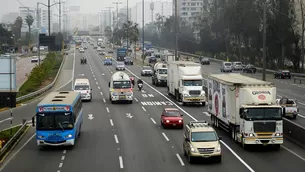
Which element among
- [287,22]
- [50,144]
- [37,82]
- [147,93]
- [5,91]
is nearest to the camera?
[50,144]

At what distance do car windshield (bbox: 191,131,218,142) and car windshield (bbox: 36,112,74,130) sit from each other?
282 inches

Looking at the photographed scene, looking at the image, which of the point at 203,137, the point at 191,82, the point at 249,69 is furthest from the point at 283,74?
the point at 203,137

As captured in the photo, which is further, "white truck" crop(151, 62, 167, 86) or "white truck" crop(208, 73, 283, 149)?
"white truck" crop(151, 62, 167, 86)

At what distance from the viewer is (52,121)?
2947 centimetres

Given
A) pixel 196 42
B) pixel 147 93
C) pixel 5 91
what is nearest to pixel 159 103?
pixel 147 93

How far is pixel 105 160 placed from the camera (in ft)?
89.8

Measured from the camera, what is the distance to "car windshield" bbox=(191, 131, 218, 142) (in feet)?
85.4

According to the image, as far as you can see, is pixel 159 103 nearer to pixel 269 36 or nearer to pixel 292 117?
pixel 292 117

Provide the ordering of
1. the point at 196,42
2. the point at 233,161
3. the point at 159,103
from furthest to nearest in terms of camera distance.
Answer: the point at 196,42 → the point at 159,103 → the point at 233,161

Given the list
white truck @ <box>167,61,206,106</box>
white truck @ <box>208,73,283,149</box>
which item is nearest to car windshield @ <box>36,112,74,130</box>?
white truck @ <box>208,73,283,149</box>

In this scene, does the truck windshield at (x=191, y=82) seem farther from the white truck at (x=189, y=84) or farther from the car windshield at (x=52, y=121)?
the car windshield at (x=52, y=121)

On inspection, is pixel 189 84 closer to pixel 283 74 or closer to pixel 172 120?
pixel 172 120

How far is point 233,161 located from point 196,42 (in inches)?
5440

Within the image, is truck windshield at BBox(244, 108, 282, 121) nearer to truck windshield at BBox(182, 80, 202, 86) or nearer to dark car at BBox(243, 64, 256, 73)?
truck windshield at BBox(182, 80, 202, 86)
